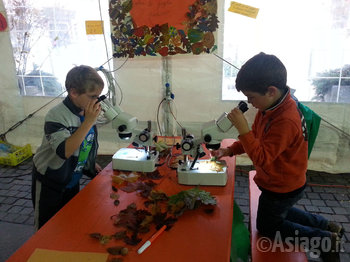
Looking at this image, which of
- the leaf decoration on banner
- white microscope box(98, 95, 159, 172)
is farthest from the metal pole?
white microscope box(98, 95, 159, 172)

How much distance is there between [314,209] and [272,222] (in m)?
1.28

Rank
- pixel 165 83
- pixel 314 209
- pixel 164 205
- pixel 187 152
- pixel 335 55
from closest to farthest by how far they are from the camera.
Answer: pixel 164 205, pixel 187 152, pixel 314 209, pixel 335 55, pixel 165 83

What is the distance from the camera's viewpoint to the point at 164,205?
1.18 meters

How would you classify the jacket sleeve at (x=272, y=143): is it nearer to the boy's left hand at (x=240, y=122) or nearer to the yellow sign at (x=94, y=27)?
the boy's left hand at (x=240, y=122)

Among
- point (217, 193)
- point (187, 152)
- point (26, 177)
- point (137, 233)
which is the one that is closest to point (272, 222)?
point (217, 193)

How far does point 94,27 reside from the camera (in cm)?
321

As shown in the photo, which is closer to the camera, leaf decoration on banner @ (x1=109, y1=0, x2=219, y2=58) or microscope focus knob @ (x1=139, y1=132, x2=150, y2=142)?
microscope focus knob @ (x1=139, y1=132, x2=150, y2=142)

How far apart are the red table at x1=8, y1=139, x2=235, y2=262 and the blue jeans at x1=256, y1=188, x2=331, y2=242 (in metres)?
0.32

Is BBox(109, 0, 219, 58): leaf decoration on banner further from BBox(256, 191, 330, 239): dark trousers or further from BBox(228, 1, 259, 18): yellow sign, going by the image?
BBox(256, 191, 330, 239): dark trousers

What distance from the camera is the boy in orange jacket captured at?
1.21m

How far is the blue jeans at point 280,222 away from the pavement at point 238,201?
0.63 metres

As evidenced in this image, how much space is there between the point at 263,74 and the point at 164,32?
6.72ft

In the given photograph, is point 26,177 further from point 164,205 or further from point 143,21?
point 164,205

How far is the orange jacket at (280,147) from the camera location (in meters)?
1.21
